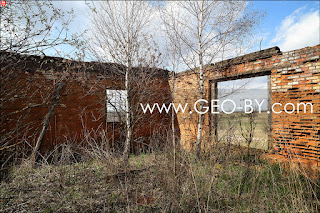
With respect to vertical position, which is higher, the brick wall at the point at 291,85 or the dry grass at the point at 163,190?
the brick wall at the point at 291,85

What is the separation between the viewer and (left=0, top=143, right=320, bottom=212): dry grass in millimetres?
2617

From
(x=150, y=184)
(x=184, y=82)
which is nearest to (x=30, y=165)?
(x=150, y=184)

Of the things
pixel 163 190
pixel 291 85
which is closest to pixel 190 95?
pixel 291 85

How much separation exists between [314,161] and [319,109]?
1.15m

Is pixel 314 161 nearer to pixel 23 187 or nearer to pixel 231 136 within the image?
pixel 231 136

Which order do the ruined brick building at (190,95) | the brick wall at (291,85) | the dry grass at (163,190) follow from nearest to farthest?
the dry grass at (163,190)
the ruined brick building at (190,95)
the brick wall at (291,85)

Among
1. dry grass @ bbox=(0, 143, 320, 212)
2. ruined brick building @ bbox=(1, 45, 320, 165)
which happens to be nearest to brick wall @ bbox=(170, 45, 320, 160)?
ruined brick building @ bbox=(1, 45, 320, 165)

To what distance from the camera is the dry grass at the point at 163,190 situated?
2.62 meters

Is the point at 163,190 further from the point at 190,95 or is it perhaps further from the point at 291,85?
the point at 190,95

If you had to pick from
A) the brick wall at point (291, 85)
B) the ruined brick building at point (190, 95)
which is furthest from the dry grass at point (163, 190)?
the brick wall at point (291, 85)

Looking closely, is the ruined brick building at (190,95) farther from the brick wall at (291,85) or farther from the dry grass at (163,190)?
the dry grass at (163,190)

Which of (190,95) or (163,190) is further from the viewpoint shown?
(190,95)

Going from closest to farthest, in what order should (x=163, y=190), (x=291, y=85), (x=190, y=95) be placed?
(x=163, y=190)
(x=291, y=85)
(x=190, y=95)

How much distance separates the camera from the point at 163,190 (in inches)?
125
